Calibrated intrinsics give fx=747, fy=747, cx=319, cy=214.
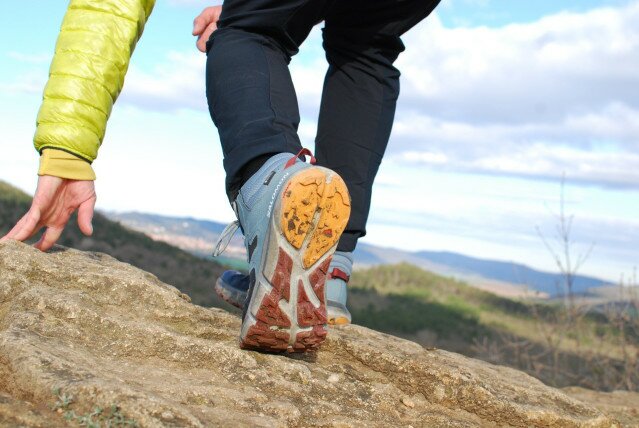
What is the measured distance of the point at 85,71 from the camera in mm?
2164

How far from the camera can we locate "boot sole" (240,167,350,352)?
5.49ft

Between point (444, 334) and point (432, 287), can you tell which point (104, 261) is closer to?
point (444, 334)

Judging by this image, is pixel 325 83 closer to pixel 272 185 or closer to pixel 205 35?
pixel 205 35

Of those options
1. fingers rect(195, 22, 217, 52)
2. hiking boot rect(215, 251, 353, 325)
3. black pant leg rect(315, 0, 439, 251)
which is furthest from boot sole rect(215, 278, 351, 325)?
fingers rect(195, 22, 217, 52)

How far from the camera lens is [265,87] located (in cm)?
185

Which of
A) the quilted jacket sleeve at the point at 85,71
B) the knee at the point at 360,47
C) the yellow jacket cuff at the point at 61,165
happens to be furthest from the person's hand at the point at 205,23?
the yellow jacket cuff at the point at 61,165

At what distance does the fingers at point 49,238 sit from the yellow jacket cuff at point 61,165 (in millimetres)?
242

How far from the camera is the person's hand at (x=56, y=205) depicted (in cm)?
215

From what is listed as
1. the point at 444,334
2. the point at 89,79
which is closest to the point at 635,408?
the point at 89,79

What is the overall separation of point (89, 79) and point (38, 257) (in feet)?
1.77

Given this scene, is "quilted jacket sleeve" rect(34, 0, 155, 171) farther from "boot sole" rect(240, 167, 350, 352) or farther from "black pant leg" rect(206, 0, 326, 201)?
"boot sole" rect(240, 167, 350, 352)

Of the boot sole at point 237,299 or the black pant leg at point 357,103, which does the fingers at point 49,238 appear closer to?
the boot sole at point 237,299

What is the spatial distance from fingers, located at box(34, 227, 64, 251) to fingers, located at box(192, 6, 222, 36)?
2.47 ft

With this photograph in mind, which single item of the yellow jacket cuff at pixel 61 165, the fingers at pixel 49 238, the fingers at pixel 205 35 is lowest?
the fingers at pixel 49 238
